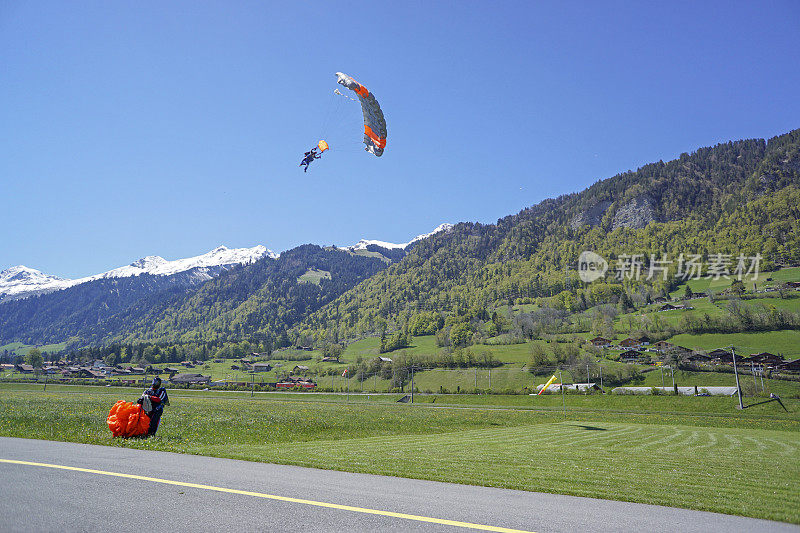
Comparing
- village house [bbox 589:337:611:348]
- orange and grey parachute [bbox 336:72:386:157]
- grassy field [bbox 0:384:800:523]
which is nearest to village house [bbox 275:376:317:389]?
village house [bbox 589:337:611:348]

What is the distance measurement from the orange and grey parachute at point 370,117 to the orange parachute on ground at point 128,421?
99.1 feet

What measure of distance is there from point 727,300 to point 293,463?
691 feet

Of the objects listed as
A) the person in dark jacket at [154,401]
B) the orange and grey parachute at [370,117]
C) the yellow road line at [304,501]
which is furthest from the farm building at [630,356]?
the yellow road line at [304,501]

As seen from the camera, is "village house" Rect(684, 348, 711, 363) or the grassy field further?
"village house" Rect(684, 348, 711, 363)

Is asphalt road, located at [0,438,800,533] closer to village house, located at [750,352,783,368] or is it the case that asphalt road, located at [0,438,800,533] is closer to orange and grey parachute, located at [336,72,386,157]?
orange and grey parachute, located at [336,72,386,157]

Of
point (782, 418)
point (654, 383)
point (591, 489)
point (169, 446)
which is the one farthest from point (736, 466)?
point (654, 383)

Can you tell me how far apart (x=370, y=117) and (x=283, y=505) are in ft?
125

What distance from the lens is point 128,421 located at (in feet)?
55.2

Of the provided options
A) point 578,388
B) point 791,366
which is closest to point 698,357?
point 791,366

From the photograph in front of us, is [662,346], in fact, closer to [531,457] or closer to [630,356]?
[630,356]

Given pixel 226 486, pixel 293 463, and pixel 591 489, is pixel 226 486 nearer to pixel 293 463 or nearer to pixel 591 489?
pixel 293 463

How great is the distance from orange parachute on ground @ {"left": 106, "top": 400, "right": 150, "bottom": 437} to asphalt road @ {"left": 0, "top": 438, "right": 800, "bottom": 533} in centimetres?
607

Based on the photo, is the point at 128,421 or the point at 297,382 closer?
the point at 128,421

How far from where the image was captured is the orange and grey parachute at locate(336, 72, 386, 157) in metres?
39.7
